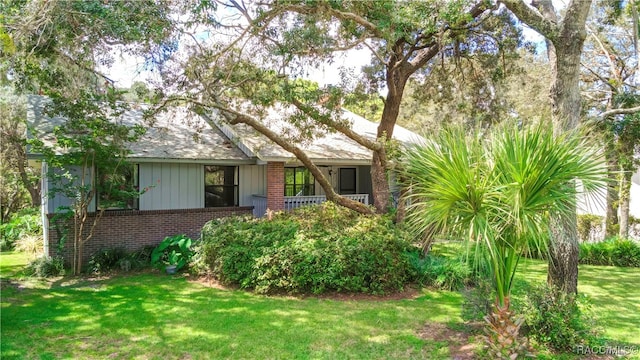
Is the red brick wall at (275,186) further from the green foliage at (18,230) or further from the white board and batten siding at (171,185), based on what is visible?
the green foliage at (18,230)

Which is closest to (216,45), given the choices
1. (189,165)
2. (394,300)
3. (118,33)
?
(118,33)

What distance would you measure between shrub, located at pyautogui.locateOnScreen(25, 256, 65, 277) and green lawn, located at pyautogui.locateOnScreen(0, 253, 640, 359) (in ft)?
3.40

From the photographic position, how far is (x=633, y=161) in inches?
532

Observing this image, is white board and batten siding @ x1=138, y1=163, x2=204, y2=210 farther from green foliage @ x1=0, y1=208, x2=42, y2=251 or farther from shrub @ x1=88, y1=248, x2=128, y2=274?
green foliage @ x1=0, y1=208, x2=42, y2=251

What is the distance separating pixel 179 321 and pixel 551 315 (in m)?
5.68

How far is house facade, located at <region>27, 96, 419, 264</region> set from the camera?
11.3 m

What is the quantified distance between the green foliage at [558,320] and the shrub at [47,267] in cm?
1077

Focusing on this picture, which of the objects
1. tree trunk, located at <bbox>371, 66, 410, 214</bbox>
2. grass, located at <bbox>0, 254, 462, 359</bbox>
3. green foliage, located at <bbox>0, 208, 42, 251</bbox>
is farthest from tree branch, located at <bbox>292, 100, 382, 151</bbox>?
green foliage, located at <bbox>0, 208, 42, 251</bbox>

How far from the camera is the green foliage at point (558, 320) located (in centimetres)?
506

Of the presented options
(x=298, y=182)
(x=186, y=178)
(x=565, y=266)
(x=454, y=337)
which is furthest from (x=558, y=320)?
(x=298, y=182)

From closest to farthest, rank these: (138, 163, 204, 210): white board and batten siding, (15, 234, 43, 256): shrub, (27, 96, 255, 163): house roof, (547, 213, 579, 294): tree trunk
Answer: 1. (547, 213, 579, 294): tree trunk
2. (27, 96, 255, 163): house roof
3. (138, 163, 204, 210): white board and batten siding
4. (15, 234, 43, 256): shrub

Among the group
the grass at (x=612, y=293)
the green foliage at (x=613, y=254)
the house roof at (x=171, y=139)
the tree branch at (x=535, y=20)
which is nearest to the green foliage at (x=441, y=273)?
the grass at (x=612, y=293)

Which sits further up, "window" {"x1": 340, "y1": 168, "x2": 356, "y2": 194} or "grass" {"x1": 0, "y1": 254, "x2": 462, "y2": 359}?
"window" {"x1": 340, "y1": 168, "x2": 356, "y2": 194}

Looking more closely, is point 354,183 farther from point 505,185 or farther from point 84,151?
point 505,185
